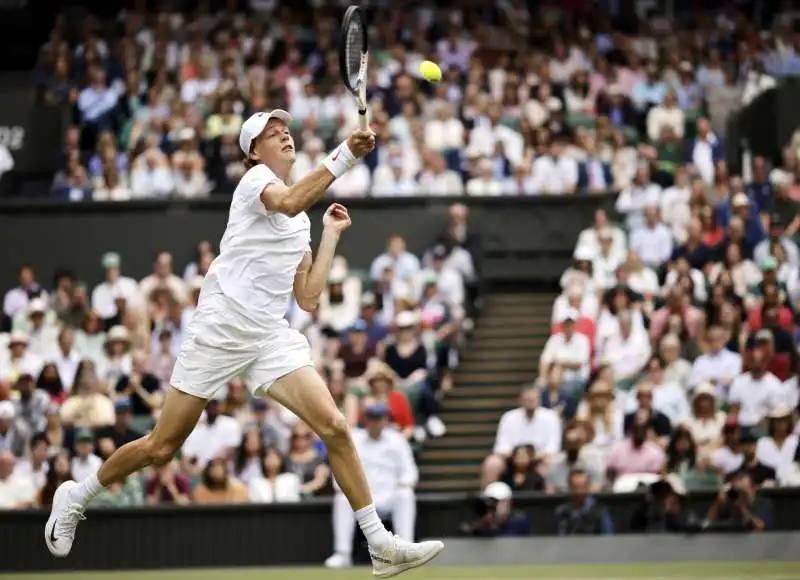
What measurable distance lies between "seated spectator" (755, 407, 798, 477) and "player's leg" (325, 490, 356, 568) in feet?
11.5

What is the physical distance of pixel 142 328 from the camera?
54.7ft

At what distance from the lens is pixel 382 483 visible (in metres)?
13.5

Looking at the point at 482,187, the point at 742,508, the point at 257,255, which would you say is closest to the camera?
the point at 257,255

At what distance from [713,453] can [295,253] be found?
6.97m

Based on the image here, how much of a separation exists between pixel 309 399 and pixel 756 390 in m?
7.86

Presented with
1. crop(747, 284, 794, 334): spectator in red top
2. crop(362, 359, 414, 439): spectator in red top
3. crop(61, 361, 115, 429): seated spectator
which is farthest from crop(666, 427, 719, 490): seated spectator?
crop(61, 361, 115, 429): seated spectator

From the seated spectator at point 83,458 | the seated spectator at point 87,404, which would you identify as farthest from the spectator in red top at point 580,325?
the seated spectator at point 83,458

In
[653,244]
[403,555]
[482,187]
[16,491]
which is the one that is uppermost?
[482,187]

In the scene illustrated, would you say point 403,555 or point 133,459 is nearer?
point 403,555

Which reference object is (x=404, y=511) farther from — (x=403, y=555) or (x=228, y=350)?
(x=228, y=350)

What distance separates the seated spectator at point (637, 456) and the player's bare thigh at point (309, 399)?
21.5 feet

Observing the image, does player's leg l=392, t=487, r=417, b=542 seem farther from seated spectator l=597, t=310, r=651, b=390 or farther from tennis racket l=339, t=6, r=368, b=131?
tennis racket l=339, t=6, r=368, b=131

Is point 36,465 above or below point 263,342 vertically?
below

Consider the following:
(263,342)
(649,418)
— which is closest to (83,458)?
(649,418)
